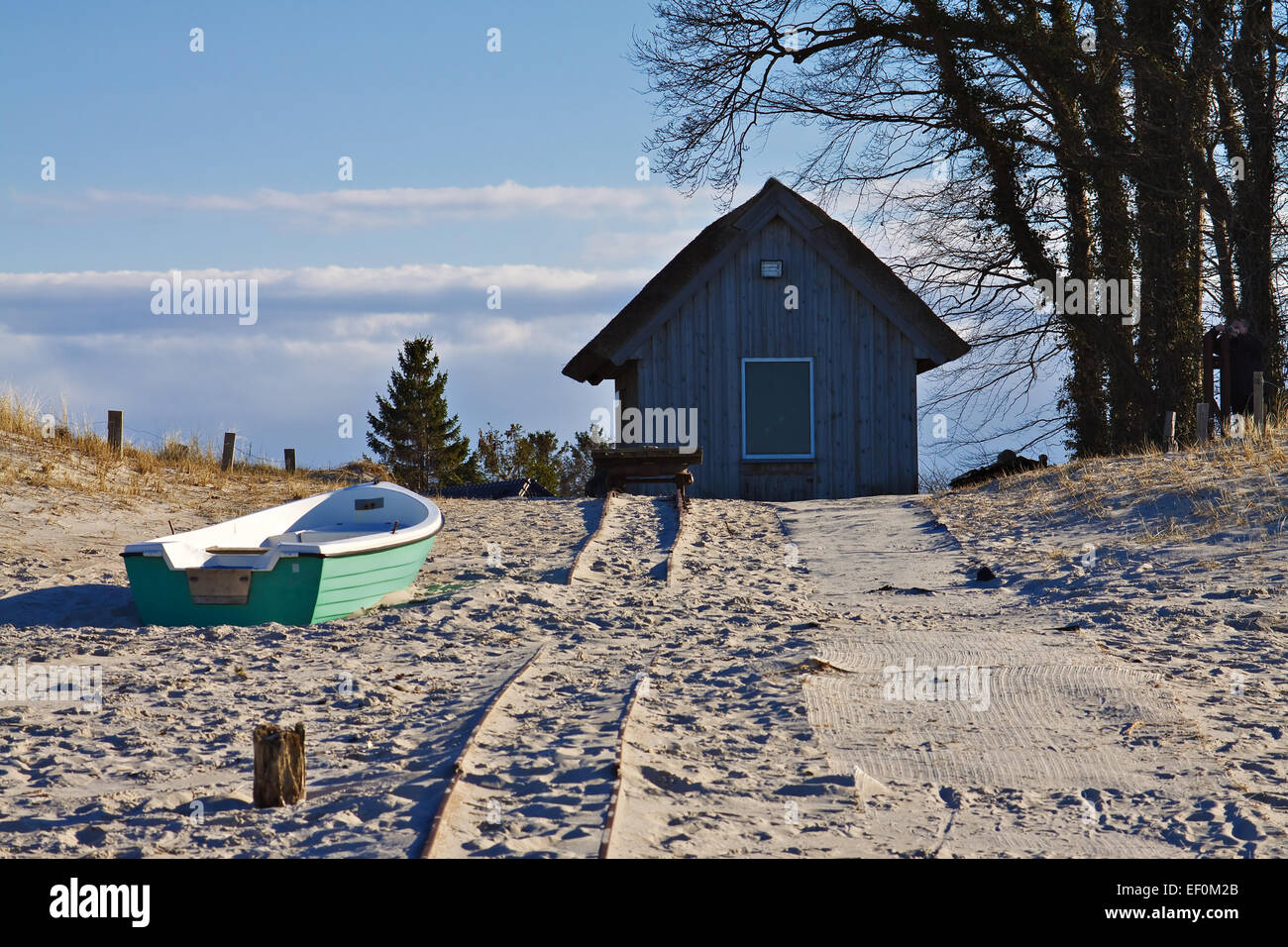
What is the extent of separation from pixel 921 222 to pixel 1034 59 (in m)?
4.05

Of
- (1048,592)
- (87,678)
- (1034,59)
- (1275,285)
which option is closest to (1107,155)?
(1034,59)

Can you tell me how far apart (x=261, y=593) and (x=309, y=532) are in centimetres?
250

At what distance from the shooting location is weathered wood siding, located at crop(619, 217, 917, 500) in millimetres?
20766

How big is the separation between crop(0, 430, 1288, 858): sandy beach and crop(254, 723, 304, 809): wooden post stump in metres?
0.08

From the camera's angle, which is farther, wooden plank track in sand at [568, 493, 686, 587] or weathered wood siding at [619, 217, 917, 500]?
weathered wood siding at [619, 217, 917, 500]

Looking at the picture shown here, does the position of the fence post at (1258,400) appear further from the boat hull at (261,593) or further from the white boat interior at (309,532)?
the boat hull at (261,593)

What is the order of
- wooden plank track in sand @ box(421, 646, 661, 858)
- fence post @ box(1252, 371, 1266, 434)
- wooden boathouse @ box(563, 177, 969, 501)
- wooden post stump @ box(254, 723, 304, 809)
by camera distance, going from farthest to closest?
wooden boathouse @ box(563, 177, 969, 501)
fence post @ box(1252, 371, 1266, 434)
wooden post stump @ box(254, 723, 304, 809)
wooden plank track in sand @ box(421, 646, 661, 858)

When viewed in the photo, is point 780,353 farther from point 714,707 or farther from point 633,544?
point 714,707

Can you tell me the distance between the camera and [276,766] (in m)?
5.14

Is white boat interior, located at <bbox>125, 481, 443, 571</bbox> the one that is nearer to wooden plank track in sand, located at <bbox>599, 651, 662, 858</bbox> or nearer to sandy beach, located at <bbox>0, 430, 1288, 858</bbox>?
sandy beach, located at <bbox>0, 430, 1288, 858</bbox>

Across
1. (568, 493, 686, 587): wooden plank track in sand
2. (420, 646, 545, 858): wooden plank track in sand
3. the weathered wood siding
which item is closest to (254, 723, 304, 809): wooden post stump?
(420, 646, 545, 858): wooden plank track in sand

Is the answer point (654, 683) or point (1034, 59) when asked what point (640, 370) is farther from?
point (654, 683)

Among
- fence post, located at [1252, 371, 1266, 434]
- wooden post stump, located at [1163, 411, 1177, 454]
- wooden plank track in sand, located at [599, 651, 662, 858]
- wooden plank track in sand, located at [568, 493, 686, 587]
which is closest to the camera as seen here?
wooden plank track in sand, located at [599, 651, 662, 858]

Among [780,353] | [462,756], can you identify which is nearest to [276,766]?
[462,756]
